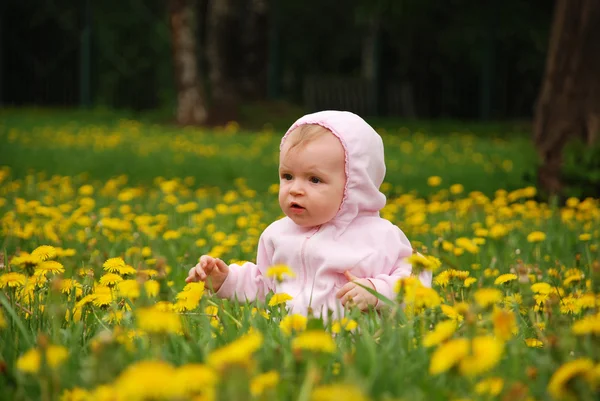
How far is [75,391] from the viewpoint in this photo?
1521 millimetres

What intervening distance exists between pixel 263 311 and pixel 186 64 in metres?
14.2

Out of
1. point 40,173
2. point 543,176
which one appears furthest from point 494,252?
point 40,173

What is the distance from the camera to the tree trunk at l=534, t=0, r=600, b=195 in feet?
22.1

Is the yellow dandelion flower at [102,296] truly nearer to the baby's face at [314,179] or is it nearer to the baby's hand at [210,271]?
the baby's hand at [210,271]

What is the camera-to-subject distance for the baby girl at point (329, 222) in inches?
102

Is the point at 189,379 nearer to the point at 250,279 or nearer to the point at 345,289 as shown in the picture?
the point at 345,289

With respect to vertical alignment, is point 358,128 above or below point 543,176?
above

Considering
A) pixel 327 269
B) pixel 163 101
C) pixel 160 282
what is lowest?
pixel 163 101

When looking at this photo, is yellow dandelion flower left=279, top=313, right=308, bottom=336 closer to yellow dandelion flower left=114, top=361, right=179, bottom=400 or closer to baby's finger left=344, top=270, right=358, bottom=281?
baby's finger left=344, top=270, right=358, bottom=281

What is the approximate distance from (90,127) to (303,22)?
42.2ft

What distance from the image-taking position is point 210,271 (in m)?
2.67

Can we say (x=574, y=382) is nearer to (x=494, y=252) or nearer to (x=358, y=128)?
(x=358, y=128)

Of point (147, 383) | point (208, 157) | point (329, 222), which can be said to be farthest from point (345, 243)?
point (208, 157)

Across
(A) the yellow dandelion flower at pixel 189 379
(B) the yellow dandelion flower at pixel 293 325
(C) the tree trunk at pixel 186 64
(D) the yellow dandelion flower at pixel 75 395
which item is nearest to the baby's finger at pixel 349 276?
(B) the yellow dandelion flower at pixel 293 325
